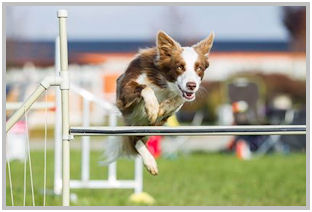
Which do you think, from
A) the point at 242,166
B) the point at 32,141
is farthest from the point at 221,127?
the point at 32,141

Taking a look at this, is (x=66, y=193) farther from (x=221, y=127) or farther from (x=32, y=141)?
(x=32, y=141)

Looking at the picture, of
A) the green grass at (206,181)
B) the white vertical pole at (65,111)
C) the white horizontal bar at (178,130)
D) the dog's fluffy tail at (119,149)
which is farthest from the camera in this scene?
the green grass at (206,181)

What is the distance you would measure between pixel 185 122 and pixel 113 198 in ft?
50.0

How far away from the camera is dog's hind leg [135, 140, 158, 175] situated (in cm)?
536

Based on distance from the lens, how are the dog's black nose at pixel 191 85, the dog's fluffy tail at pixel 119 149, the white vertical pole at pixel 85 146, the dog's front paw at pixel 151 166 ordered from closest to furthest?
the dog's black nose at pixel 191 85 < the dog's front paw at pixel 151 166 < the dog's fluffy tail at pixel 119 149 < the white vertical pole at pixel 85 146

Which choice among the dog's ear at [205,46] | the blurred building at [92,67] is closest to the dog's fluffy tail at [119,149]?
the dog's ear at [205,46]

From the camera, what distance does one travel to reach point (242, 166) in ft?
45.3

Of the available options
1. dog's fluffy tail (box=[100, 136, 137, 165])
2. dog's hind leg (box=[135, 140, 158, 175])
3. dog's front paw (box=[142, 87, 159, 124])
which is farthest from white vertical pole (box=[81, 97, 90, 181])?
dog's front paw (box=[142, 87, 159, 124])

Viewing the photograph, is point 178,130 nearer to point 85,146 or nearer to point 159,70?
point 159,70

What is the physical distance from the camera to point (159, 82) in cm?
541

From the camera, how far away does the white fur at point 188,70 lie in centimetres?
502

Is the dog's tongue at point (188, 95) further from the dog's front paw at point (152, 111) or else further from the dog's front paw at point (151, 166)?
the dog's front paw at point (151, 166)

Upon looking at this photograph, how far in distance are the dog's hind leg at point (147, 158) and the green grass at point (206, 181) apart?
242cm

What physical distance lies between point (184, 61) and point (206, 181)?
6.39 m
